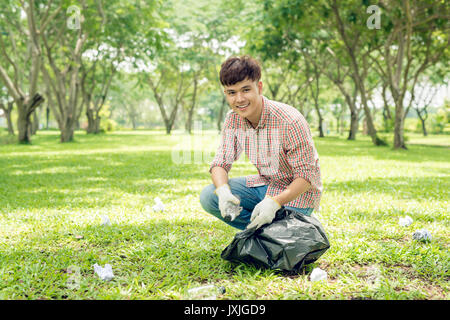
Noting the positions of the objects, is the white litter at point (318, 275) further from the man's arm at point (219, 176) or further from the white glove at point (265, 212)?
the man's arm at point (219, 176)

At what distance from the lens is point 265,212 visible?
2.39 metres

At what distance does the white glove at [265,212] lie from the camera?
7.84 ft

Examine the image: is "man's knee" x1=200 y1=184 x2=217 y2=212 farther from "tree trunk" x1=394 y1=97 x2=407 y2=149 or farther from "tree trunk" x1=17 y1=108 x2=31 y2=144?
"tree trunk" x1=17 y1=108 x2=31 y2=144

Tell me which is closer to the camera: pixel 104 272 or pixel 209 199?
pixel 104 272

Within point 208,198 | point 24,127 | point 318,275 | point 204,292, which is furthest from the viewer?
point 24,127

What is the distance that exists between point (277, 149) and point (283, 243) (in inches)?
24.6

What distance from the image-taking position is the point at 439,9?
40.4ft

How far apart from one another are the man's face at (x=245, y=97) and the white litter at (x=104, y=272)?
130cm

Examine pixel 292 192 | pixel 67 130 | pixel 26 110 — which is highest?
pixel 26 110

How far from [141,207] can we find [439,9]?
12268 millimetres

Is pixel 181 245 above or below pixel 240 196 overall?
below

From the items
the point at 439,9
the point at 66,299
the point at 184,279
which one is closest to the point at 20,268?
the point at 66,299

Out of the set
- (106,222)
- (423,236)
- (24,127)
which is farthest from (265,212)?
(24,127)

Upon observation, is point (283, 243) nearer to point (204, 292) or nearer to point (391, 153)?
point (204, 292)
